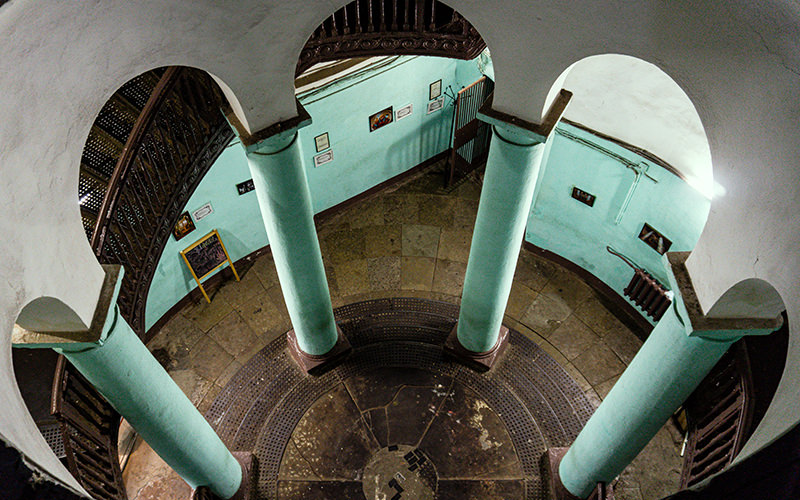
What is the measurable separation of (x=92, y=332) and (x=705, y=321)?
18.0 feet

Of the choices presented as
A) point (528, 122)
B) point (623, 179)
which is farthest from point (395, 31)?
point (623, 179)

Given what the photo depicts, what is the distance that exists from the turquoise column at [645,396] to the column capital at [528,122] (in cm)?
239

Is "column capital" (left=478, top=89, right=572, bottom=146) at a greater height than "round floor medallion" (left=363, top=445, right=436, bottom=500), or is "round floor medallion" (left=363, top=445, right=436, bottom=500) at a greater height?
"column capital" (left=478, top=89, right=572, bottom=146)

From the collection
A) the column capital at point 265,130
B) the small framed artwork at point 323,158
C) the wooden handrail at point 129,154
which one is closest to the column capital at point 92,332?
the wooden handrail at point 129,154

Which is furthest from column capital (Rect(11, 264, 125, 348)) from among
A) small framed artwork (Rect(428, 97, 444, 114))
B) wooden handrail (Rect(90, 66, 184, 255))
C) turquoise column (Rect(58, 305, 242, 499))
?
small framed artwork (Rect(428, 97, 444, 114))

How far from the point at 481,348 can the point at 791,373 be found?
6.37m

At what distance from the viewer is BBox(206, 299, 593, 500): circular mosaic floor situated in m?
9.20

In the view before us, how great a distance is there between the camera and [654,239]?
9.95 m

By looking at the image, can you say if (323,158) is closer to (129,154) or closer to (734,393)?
(129,154)

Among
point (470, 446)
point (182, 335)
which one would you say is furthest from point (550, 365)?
point (182, 335)

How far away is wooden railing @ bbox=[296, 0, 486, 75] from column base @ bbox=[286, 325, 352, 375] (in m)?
5.24

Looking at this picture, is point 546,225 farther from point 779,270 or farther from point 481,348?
point 779,270

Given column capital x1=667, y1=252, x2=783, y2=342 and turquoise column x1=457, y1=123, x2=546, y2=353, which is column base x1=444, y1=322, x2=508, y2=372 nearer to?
turquoise column x1=457, y1=123, x2=546, y2=353

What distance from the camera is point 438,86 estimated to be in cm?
1228
